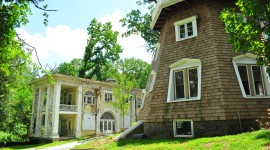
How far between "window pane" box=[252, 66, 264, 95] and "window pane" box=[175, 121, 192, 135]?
154 inches

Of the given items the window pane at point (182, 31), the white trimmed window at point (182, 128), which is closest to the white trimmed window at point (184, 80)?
the white trimmed window at point (182, 128)

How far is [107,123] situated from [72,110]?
19.8 ft

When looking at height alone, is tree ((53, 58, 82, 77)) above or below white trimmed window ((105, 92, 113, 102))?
above

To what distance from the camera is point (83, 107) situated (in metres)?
31.5

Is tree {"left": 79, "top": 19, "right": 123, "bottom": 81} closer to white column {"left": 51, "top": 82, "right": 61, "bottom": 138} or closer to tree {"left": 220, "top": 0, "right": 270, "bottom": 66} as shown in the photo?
white column {"left": 51, "top": 82, "right": 61, "bottom": 138}

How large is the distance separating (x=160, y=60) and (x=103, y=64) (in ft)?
109

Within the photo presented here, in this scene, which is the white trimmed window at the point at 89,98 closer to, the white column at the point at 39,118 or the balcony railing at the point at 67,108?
the balcony railing at the point at 67,108

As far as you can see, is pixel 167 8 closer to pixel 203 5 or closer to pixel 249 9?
pixel 203 5

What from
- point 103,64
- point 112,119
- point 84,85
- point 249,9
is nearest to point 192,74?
point 249,9

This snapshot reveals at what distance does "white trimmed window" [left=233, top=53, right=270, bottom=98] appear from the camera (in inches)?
467

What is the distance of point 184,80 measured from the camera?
42.0ft

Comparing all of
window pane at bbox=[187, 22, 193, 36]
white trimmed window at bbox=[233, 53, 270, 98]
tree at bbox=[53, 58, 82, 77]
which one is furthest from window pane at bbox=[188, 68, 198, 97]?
tree at bbox=[53, 58, 82, 77]

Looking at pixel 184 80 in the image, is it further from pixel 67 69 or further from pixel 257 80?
pixel 67 69

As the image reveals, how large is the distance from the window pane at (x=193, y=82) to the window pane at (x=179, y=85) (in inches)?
18.2
